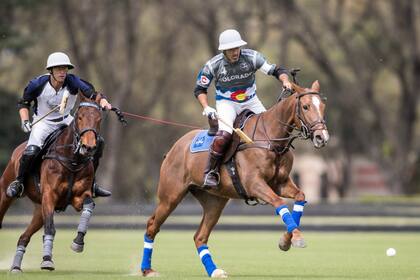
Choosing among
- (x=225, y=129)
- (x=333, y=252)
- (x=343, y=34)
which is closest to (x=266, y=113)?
(x=225, y=129)

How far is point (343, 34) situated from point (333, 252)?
72.1 feet

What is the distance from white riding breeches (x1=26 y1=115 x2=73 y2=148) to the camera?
53.4 ft

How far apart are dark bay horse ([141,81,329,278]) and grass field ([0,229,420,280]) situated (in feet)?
2.67

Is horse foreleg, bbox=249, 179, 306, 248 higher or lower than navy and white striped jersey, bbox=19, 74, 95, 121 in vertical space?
lower

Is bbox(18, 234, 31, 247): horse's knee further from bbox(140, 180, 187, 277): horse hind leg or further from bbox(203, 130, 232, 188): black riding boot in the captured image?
bbox(203, 130, 232, 188): black riding boot

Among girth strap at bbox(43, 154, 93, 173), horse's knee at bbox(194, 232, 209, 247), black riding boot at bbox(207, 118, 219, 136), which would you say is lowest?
horse's knee at bbox(194, 232, 209, 247)

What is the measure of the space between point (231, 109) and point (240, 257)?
516cm

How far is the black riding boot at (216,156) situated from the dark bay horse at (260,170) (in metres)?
A: 0.14

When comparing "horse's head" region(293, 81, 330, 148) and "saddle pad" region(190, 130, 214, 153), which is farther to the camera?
"saddle pad" region(190, 130, 214, 153)

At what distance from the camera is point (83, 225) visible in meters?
15.4

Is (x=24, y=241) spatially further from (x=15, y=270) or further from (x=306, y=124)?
(x=306, y=124)

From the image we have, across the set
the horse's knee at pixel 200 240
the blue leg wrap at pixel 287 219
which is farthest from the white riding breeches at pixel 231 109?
the blue leg wrap at pixel 287 219

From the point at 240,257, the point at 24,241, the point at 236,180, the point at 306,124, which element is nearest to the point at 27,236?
the point at 24,241

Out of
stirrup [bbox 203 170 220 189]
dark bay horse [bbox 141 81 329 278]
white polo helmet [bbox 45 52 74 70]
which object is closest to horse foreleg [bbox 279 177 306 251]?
dark bay horse [bbox 141 81 329 278]
